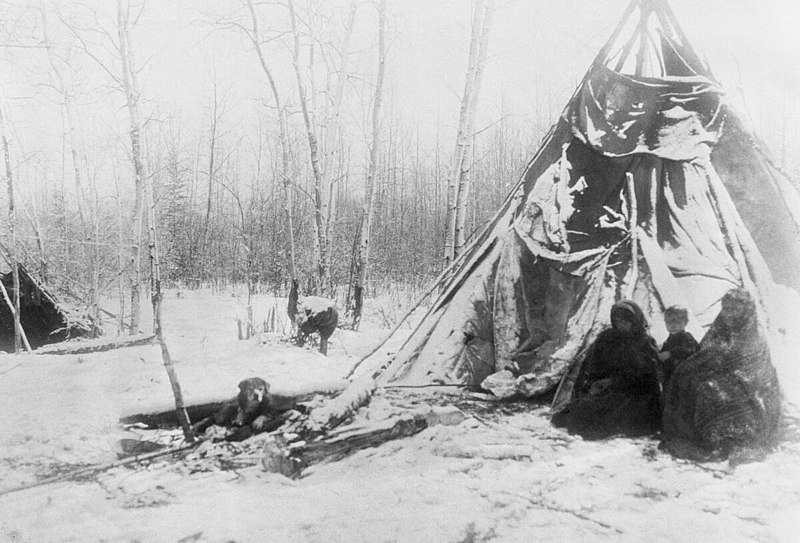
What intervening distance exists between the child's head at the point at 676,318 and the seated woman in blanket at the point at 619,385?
0.27 metres

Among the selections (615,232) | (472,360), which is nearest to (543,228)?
(615,232)

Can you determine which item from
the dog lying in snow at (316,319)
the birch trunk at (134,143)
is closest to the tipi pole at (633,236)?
the dog lying in snow at (316,319)

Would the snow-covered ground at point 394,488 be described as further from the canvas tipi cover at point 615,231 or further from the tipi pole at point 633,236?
the tipi pole at point 633,236

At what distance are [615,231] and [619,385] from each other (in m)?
1.52

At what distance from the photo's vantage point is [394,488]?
2564mm

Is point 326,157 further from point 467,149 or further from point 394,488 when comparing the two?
point 394,488

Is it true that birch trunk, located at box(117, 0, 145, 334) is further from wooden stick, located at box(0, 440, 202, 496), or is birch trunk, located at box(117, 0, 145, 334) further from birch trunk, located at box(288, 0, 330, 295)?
wooden stick, located at box(0, 440, 202, 496)

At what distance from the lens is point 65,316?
28.3 feet

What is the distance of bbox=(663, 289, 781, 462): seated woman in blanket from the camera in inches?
112

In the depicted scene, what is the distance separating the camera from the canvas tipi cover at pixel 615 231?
13.4 ft

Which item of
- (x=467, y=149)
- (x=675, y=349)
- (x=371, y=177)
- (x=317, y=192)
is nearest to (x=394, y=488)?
(x=675, y=349)

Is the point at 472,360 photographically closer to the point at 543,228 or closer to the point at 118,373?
the point at 543,228

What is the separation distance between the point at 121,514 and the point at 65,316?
24.9 ft

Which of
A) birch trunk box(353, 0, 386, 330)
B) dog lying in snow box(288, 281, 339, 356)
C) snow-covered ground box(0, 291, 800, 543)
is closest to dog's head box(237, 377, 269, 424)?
snow-covered ground box(0, 291, 800, 543)
